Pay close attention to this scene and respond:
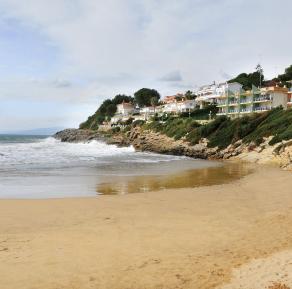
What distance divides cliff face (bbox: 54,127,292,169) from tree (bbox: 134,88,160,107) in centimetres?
5685

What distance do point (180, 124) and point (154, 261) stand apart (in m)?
66.9

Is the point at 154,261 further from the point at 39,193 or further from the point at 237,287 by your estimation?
the point at 39,193

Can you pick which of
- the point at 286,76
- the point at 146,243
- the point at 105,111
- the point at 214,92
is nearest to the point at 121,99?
the point at 105,111

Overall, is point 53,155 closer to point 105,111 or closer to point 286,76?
point 286,76

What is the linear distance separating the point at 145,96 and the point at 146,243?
13895 cm

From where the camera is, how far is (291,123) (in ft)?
149

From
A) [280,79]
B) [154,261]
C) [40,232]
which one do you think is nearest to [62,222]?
[40,232]

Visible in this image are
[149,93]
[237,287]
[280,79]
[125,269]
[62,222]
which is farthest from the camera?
[149,93]

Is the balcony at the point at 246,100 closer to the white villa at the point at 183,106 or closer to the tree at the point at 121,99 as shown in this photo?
the white villa at the point at 183,106

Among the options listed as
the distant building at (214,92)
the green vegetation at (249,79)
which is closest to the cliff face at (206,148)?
the distant building at (214,92)

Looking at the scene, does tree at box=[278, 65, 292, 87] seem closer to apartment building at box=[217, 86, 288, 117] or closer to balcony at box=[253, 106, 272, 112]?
apartment building at box=[217, 86, 288, 117]

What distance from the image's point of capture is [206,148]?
2120 inches

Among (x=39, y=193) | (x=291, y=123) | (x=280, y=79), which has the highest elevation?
(x=280, y=79)

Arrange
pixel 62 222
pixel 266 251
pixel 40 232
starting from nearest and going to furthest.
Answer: pixel 266 251 < pixel 40 232 < pixel 62 222
